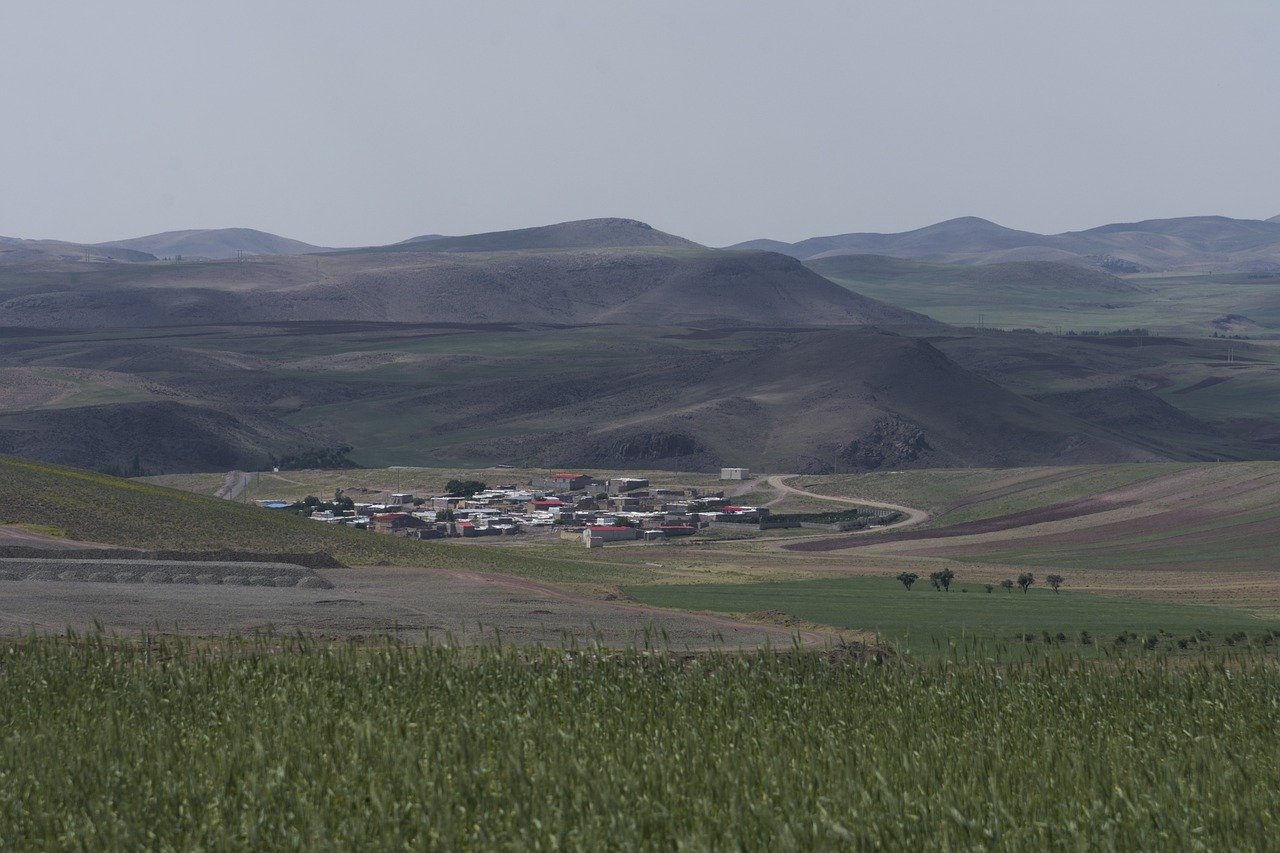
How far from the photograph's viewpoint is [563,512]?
121812 millimetres

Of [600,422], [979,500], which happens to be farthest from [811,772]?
[600,422]

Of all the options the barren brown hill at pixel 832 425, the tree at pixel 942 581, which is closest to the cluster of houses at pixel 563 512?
the barren brown hill at pixel 832 425

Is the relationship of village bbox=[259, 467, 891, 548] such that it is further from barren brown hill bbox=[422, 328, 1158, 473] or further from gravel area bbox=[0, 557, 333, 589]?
gravel area bbox=[0, 557, 333, 589]

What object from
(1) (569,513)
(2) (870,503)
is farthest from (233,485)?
(2) (870,503)

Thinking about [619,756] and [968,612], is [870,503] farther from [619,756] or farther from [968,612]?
[619,756]

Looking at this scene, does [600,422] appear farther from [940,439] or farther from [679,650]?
[679,650]

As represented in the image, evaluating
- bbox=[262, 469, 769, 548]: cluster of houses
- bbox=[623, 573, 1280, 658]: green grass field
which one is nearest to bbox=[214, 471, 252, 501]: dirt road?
bbox=[262, 469, 769, 548]: cluster of houses

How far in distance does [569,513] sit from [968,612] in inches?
2725

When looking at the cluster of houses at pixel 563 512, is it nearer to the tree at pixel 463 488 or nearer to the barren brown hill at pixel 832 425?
the tree at pixel 463 488

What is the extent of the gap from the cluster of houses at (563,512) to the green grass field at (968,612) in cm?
4277

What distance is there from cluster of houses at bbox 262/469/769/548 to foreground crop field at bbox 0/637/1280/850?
3046 inches

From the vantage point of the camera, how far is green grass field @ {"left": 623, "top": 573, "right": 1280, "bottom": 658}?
4262 cm

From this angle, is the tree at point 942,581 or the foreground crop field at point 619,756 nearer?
the foreground crop field at point 619,756

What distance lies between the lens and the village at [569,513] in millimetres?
109062
